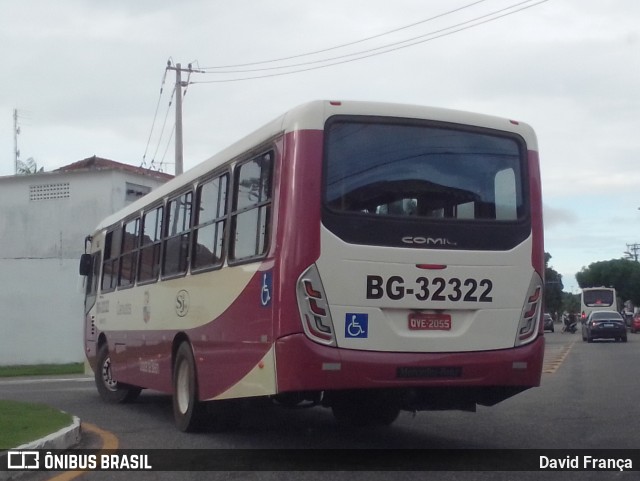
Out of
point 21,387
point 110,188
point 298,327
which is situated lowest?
point 21,387

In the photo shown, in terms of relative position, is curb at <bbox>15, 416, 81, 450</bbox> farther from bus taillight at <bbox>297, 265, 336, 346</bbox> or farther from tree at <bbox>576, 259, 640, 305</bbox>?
tree at <bbox>576, 259, 640, 305</bbox>

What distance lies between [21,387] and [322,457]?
1346 centimetres

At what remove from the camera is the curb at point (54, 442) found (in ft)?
27.3

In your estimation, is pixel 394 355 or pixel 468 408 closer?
pixel 394 355

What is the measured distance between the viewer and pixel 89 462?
365 inches

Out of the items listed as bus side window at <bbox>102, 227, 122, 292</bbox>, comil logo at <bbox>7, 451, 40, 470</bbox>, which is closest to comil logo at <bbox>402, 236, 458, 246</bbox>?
comil logo at <bbox>7, 451, 40, 470</bbox>

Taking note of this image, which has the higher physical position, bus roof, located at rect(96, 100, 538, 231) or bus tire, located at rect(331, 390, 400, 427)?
bus roof, located at rect(96, 100, 538, 231)

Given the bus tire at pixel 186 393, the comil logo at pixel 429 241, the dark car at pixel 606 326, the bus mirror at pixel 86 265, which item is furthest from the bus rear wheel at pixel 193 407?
the dark car at pixel 606 326

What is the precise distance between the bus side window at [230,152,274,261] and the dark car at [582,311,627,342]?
36.5 m

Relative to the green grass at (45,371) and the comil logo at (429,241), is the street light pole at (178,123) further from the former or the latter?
the comil logo at (429,241)

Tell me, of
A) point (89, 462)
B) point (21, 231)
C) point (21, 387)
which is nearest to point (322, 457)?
point (89, 462)

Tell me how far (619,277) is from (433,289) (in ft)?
416

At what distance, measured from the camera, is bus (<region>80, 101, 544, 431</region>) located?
28.0 ft

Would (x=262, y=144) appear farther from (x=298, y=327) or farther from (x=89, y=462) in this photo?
(x=89, y=462)
